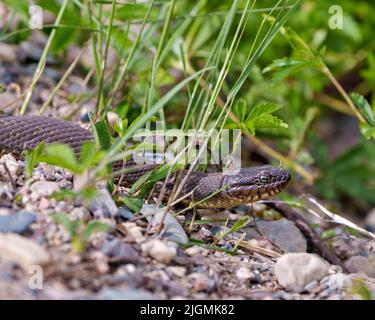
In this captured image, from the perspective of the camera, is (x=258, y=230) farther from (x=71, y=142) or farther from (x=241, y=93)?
(x=241, y=93)

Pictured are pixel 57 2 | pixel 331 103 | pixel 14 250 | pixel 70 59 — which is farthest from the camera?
pixel 331 103

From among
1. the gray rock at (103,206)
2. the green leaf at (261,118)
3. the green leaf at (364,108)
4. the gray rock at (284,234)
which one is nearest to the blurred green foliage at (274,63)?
the green leaf at (364,108)

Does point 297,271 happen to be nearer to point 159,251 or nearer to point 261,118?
point 159,251

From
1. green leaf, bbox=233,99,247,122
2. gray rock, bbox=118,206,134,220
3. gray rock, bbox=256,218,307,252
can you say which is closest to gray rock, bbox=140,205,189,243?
gray rock, bbox=118,206,134,220

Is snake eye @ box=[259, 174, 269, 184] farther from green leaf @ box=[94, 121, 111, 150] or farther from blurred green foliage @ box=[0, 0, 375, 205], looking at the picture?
green leaf @ box=[94, 121, 111, 150]
